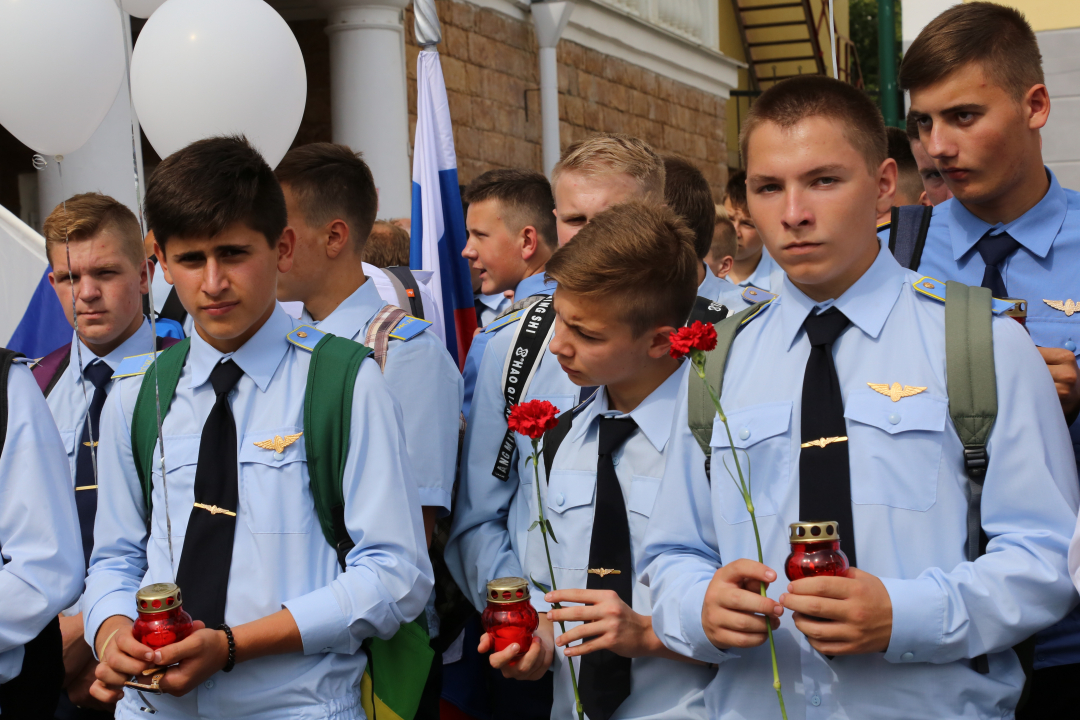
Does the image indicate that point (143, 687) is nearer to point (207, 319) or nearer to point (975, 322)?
point (207, 319)

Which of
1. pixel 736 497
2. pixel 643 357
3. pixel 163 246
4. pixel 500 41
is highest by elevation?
pixel 500 41

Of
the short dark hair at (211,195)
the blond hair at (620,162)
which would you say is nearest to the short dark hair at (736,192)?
the blond hair at (620,162)

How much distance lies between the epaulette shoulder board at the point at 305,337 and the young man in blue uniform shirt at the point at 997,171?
146 cm

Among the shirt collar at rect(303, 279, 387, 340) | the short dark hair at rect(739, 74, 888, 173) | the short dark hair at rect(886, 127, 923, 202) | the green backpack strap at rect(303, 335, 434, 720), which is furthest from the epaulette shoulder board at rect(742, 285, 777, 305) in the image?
the green backpack strap at rect(303, 335, 434, 720)

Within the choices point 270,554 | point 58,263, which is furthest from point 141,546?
point 58,263

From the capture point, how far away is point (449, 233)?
5973mm

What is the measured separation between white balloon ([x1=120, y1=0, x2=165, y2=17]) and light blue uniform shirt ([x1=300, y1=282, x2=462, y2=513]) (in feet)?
8.95

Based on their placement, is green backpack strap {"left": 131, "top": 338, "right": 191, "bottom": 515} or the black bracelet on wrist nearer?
the black bracelet on wrist

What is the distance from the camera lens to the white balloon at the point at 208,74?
3965 mm

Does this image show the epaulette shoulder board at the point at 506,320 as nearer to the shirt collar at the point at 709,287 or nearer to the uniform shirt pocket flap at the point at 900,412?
the shirt collar at the point at 709,287

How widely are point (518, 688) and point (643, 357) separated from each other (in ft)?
3.26

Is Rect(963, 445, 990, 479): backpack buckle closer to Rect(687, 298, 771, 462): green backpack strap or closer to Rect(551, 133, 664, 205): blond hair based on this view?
Rect(687, 298, 771, 462): green backpack strap

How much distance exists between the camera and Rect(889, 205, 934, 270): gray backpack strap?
2623mm

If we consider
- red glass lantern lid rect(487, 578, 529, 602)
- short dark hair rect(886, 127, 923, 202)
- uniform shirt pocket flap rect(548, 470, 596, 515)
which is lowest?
red glass lantern lid rect(487, 578, 529, 602)
